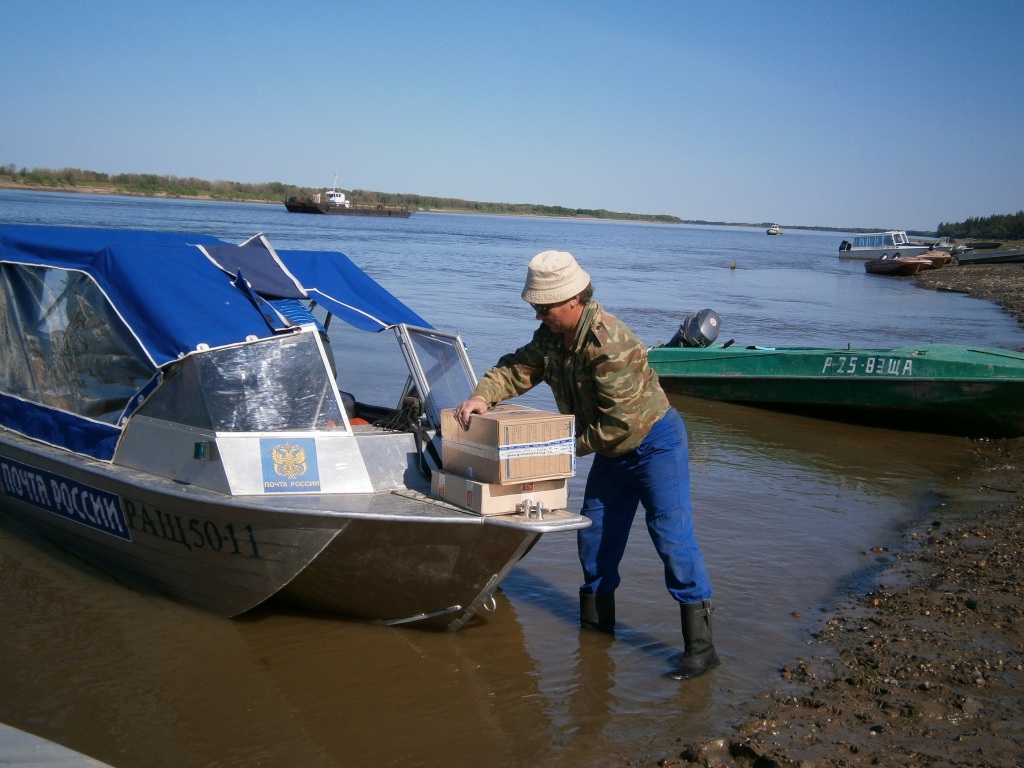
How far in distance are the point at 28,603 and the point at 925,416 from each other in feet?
31.8

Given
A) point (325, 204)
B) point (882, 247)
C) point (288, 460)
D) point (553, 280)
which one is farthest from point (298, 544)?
point (325, 204)

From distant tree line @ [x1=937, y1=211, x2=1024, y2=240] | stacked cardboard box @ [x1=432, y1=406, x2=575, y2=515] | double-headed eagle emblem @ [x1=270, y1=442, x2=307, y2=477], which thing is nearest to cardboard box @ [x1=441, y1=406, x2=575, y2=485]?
stacked cardboard box @ [x1=432, y1=406, x2=575, y2=515]

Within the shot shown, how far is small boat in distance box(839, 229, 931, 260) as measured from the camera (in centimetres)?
4956

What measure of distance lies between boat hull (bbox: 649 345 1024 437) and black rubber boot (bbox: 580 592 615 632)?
7077mm

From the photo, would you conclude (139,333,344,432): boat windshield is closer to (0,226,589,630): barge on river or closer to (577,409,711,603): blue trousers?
(0,226,589,630): barge on river

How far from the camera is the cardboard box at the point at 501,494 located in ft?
15.7

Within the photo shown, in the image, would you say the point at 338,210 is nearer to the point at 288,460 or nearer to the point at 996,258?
the point at 996,258

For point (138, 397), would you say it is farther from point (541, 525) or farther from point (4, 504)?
point (541, 525)

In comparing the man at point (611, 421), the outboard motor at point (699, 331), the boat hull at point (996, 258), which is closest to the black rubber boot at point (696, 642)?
the man at point (611, 421)

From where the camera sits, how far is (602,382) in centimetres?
457

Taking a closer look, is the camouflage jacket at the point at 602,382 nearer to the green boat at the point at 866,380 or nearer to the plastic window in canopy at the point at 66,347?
the plastic window in canopy at the point at 66,347

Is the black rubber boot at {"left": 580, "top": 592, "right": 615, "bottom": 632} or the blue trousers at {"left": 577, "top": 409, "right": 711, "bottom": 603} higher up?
the blue trousers at {"left": 577, "top": 409, "right": 711, "bottom": 603}

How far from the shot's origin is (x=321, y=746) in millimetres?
4379

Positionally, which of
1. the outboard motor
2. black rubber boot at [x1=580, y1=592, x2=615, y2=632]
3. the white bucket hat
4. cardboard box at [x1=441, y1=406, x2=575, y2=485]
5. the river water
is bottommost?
the river water
